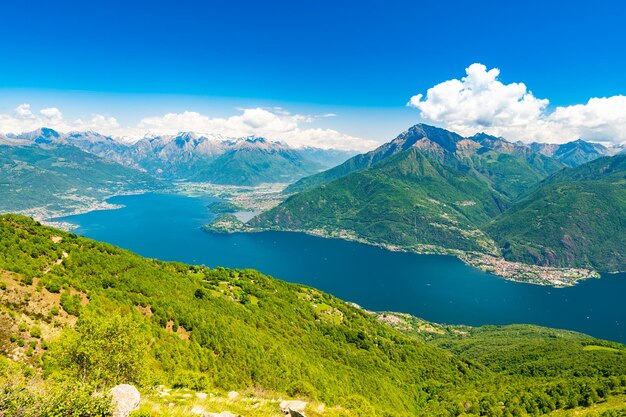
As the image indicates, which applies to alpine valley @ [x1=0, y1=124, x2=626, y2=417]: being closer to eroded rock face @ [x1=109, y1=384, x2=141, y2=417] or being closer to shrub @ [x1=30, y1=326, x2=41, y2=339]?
shrub @ [x1=30, y1=326, x2=41, y2=339]

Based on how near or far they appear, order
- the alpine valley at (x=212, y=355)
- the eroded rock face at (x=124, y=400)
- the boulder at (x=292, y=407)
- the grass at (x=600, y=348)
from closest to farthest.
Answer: the eroded rock face at (x=124, y=400) → the alpine valley at (x=212, y=355) → the boulder at (x=292, y=407) → the grass at (x=600, y=348)

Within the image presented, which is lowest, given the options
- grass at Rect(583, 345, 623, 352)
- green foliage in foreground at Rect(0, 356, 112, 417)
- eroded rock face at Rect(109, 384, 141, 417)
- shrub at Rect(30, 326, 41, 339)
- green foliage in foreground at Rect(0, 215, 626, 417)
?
grass at Rect(583, 345, 623, 352)

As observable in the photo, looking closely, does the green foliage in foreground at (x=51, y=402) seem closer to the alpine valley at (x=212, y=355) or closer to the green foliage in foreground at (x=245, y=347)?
the alpine valley at (x=212, y=355)

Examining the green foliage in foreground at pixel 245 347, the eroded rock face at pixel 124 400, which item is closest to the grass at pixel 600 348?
the green foliage in foreground at pixel 245 347

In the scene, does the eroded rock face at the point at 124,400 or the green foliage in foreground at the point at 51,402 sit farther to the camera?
the eroded rock face at the point at 124,400

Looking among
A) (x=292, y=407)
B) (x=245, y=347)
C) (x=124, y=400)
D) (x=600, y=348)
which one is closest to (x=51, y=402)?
(x=124, y=400)

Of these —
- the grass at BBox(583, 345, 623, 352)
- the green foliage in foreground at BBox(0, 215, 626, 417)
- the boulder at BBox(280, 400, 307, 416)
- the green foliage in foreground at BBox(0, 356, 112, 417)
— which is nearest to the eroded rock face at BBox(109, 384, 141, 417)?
the green foliage in foreground at BBox(0, 356, 112, 417)
